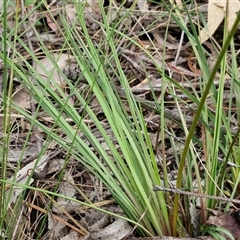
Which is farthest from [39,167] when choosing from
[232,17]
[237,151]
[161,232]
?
[232,17]

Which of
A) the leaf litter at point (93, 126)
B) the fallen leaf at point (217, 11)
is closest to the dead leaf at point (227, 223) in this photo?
the leaf litter at point (93, 126)

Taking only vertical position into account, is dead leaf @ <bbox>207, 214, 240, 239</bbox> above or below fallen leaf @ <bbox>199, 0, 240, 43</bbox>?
below

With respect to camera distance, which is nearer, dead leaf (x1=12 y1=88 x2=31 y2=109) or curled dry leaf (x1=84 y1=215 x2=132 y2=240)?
curled dry leaf (x1=84 y1=215 x2=132 y2=240)

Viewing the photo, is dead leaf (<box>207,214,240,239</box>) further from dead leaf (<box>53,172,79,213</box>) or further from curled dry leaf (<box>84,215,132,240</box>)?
dead leaf (<box>53,172,79,213</box>)

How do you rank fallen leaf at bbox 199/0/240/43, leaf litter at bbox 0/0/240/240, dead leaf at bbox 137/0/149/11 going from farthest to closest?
dead leaf at bbox 137/0/149/11 → fallen leaf at bbox 199/0/240/43 → leaf litter at bbox 0/0/240/240

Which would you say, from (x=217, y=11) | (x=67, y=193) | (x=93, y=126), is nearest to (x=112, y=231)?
(x=67, y=193)

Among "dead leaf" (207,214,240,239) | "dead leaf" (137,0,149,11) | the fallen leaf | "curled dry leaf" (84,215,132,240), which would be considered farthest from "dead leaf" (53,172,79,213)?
"dead leaf" (137,0,149,11)

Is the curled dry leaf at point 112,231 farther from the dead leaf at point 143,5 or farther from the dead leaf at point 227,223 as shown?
the dead leaf at point 143,5

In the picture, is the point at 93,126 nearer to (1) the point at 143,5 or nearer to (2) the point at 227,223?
(2) the point at 227,223

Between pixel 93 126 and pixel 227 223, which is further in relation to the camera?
pixel 93 126

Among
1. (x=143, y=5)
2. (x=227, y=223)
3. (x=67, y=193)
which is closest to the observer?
(x=227, y=223)

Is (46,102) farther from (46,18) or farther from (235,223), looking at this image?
(46,18)
